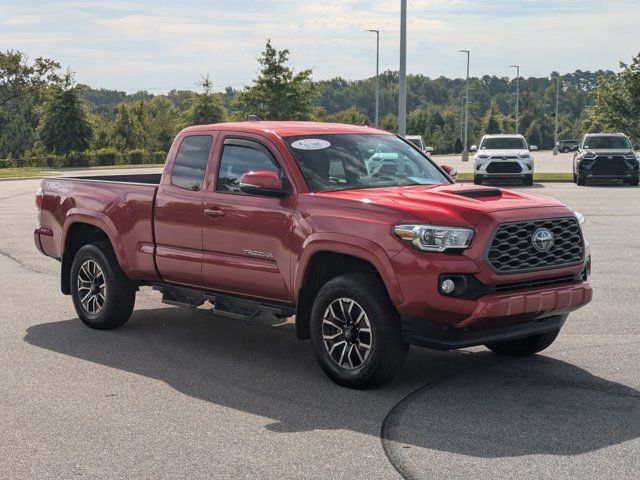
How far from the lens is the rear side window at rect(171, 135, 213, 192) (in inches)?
310

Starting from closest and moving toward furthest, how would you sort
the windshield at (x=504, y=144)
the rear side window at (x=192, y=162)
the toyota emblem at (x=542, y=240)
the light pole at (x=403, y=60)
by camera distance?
the toyota emblem at (x=542, y=240) < the rear side window at (x=192, y=162) < the light pole at (x=403, y=60) < the windshield at (x=504, y=144)

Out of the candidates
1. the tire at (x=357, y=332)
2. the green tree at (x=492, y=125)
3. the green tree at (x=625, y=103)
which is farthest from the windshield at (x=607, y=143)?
the green tree at (x=492, y=125)

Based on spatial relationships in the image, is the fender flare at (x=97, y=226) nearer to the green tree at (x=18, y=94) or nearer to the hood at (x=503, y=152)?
the hood at (x=503, y=152)

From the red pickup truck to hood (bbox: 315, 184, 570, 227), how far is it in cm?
1

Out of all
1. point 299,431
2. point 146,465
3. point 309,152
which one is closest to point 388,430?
point 299,431

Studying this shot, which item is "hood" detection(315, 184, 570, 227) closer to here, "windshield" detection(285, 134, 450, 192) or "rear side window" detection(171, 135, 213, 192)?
"windshield" detection(285, 134, 450, 192)

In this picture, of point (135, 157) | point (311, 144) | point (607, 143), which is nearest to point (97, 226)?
point (311, 144)

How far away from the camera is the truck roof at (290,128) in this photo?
24.8 feet

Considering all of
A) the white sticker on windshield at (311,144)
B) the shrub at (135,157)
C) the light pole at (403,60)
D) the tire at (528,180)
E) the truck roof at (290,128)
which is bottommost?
the shrub at (135,157)

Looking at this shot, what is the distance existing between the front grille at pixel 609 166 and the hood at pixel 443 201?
25.6m

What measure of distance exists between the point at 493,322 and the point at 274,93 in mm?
48433

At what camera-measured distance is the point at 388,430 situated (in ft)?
18.4

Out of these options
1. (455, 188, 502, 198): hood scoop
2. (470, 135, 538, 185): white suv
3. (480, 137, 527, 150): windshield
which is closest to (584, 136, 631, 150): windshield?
(480, 137, 527, 150): windshield

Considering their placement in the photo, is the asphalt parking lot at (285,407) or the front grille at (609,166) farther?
the front grille at (609,166)
